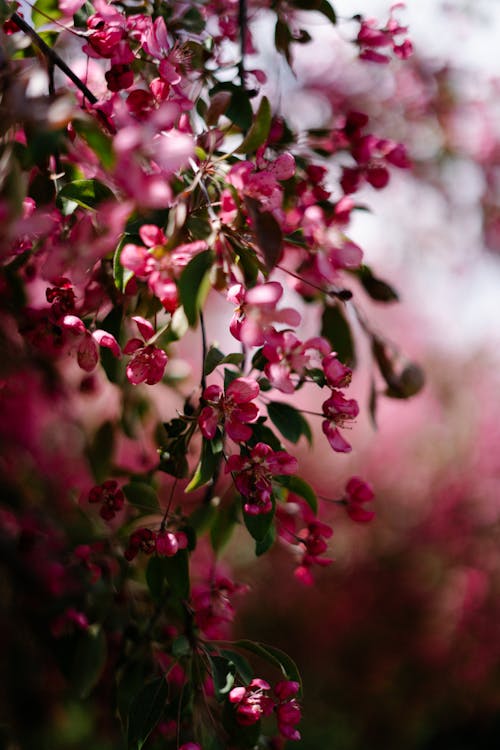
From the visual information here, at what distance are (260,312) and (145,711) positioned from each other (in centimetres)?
39

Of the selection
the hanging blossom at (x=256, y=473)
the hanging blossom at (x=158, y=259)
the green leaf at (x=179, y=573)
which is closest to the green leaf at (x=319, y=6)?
the hanging blossom at (x=158, y=259)

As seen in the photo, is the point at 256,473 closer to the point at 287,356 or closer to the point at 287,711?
the point at 287,356

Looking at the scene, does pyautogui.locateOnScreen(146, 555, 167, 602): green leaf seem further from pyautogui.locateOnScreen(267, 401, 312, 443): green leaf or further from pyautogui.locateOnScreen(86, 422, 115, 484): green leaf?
pyautogui.locateOnScreen(86, 422, 115, 484): green leaf

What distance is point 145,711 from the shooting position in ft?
2.03

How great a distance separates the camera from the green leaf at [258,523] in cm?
59

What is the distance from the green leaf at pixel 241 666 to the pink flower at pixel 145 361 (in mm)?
277

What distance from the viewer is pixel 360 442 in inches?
127

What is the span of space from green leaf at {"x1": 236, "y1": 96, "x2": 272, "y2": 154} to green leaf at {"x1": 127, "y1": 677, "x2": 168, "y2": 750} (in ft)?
1.58

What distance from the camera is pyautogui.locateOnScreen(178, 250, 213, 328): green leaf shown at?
0.48m

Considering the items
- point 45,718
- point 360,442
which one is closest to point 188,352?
point 360,442

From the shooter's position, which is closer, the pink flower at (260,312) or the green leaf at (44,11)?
the pink flower at (260,312)

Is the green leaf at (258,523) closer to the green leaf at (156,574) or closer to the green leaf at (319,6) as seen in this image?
the green leaf at (156,574)

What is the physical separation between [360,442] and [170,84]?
2.75 m

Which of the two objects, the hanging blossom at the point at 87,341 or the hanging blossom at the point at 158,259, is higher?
the hanging blossom at the point at 158,259
